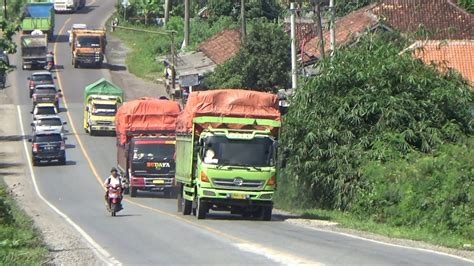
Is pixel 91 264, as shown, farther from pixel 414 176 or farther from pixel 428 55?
pixel 428 55

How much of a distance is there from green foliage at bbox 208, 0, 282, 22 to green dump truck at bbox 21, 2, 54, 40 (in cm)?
1538

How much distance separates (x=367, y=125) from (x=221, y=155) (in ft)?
26.0

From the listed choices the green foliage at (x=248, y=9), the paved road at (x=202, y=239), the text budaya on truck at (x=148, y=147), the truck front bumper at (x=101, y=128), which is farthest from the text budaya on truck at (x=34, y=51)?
the text budaya on truck at (x=148, y=147)

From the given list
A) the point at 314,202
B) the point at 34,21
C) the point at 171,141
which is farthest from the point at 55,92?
the point at 314,202

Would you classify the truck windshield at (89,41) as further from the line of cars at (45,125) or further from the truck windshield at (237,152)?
the truck windshield at (237,152)

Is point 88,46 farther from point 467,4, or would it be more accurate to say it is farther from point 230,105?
point 230,105

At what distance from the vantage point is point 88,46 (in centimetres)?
9750

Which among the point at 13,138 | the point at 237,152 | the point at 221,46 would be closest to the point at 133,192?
the point at 237,152

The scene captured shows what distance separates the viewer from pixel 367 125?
37.6m

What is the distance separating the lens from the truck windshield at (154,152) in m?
48.5

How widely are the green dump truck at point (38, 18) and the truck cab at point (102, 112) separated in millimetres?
38504

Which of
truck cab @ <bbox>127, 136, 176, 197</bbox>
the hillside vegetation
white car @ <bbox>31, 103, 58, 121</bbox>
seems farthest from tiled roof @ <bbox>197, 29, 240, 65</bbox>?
the hillside vegetation

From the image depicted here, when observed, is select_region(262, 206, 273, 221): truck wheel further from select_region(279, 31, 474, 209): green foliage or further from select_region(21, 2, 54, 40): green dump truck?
select_region(21, 2, 54, 40): green dump truck

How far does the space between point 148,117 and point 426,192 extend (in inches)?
954
